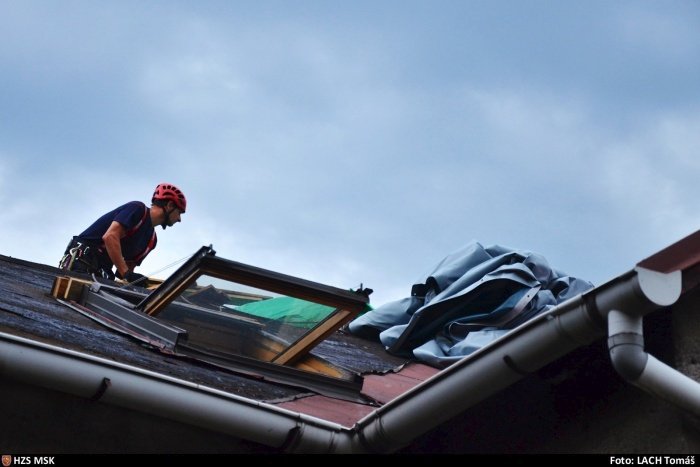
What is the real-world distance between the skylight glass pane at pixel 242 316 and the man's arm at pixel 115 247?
10.7ft

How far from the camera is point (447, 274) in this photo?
7.30 m

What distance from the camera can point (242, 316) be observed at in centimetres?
570

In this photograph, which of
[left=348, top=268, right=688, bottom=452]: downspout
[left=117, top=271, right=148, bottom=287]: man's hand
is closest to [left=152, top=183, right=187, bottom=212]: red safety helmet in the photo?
[left=117, top=271, right=148, bottom=287]: man's hand

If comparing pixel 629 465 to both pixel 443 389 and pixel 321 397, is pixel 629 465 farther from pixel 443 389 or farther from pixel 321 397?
pixel 321 397

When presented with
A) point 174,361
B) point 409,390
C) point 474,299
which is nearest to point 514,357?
point 409,390

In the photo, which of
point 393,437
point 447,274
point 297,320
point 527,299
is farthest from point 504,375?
point 447,274

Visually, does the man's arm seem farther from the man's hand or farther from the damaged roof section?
the damaged roof section

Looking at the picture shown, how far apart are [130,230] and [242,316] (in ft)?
12.5

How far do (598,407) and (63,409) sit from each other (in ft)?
6.83

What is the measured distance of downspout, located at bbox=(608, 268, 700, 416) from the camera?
126 inches

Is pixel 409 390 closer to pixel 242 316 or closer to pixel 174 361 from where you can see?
pixel 174 361

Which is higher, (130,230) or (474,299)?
(130,230)

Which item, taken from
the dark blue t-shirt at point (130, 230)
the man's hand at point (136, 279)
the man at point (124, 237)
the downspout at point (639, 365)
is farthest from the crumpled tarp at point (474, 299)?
the dark blue t-shirt at point (130, 230)

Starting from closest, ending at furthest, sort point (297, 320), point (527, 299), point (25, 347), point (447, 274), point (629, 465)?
point (25, 347), point (629, 465), point (297, 320), point (527, 299), point (447, 274)
